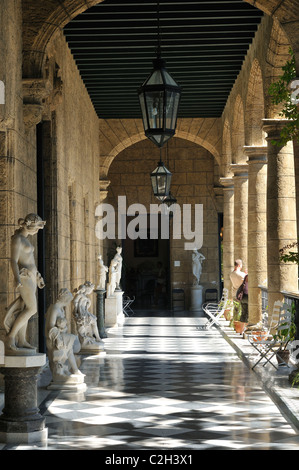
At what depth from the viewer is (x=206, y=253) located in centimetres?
2406

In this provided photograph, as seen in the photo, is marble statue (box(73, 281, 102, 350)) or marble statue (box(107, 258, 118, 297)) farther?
marble statue (box(107, 258, 118, 297))

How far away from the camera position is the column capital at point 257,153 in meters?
12.9

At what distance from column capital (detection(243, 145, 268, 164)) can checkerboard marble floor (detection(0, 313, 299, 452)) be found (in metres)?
3.28

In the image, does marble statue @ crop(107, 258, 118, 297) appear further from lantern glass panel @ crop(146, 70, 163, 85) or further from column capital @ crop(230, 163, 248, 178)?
lantern glass panel @ crop(146, 70, 163, 85)

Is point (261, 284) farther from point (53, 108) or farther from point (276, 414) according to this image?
point (276, 414)

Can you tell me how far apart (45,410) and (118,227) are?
1676cm

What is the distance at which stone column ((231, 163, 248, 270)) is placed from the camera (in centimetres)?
1597

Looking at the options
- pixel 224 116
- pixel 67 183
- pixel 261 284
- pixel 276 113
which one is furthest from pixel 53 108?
pixel 224 116

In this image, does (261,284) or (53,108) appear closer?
(53,108)

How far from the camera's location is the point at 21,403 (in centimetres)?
577

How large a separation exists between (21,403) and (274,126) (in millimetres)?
5670

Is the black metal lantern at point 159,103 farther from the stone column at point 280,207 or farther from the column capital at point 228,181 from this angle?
the column capital at point 228,181

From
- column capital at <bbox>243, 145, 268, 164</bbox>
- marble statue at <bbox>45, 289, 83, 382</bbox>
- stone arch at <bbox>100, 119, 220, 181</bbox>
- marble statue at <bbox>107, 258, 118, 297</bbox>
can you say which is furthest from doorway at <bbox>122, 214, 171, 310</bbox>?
marble statue at <bbox>45, 289, 83, 382</bbox>

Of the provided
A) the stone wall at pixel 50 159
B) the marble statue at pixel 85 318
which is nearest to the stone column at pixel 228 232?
the stone wall at pixel 50 159
